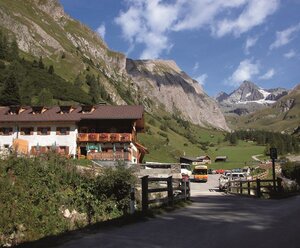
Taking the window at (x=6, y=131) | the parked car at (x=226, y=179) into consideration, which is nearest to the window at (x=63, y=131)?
the window at (x=6, y=131)

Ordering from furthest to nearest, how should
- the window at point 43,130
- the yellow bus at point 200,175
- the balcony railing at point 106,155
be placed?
the yellow bus at point 200,175 < the window at point 43,130 < the balcony railing at point 106,155

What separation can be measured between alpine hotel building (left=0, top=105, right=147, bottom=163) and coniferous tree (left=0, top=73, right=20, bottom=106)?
2747 centimetres

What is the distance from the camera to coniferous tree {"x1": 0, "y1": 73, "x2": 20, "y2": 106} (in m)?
92.0

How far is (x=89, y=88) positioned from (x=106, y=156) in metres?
100

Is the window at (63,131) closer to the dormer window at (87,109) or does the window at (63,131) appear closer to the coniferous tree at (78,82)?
the dormer window at (87,109)

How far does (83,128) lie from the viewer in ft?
209

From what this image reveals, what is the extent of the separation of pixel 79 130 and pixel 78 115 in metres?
2.39

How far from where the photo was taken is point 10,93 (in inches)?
3676

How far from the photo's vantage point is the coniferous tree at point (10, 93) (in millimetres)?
92000

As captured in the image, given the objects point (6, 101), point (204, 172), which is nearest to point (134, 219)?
point (204, 172)

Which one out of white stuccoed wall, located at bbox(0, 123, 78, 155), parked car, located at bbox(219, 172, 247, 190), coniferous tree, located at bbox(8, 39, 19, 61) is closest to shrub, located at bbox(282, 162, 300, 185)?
parked car, located at bbox(219, 172, 247, 190)

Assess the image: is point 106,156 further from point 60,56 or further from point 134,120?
point 60,56

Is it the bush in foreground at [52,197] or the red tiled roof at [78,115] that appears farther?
the red tiled roof at [78,115]

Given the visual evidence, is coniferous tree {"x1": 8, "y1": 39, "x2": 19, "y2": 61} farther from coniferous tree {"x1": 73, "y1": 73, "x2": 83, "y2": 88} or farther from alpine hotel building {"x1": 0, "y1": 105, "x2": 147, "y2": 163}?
alpine hotel building {"x1": 0, "y1": 105, "x2": 147, "y2": 163}
